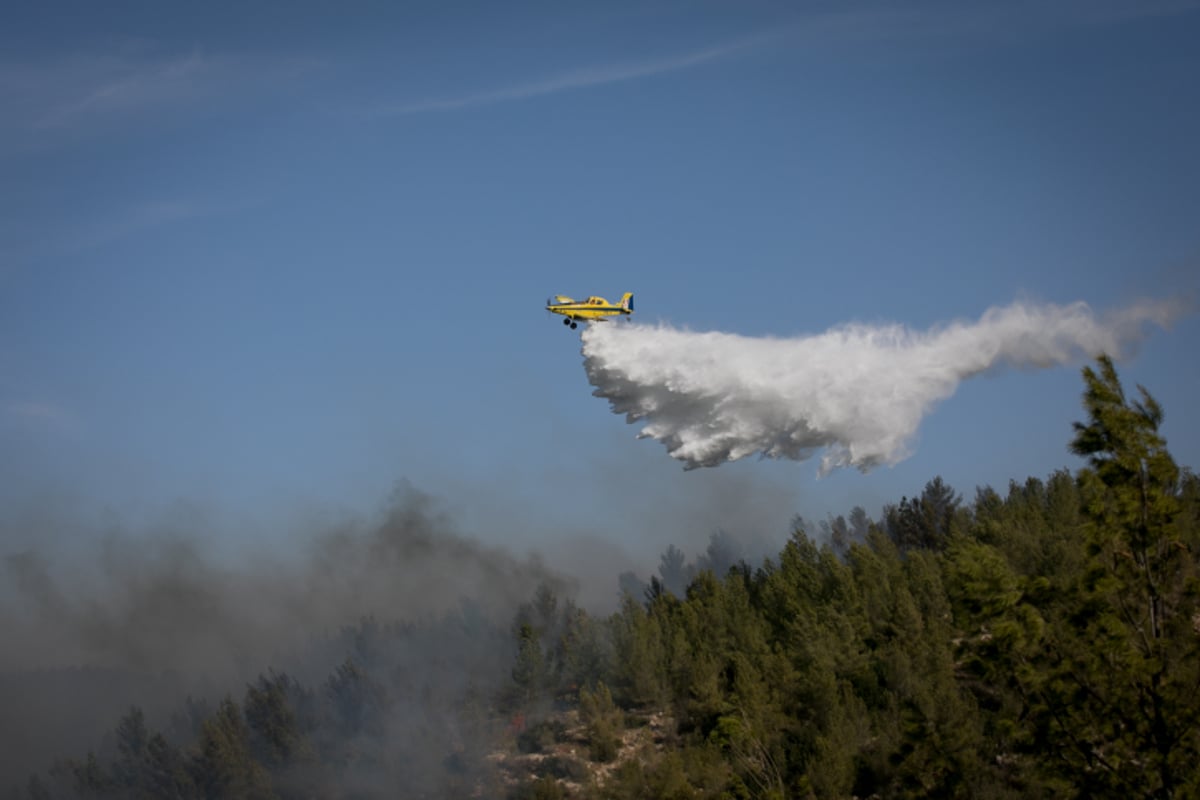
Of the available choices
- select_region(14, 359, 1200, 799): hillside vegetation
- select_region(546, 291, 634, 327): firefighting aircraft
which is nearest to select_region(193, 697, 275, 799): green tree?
select_region(14, 359, 1200, 799): hillside vegetation

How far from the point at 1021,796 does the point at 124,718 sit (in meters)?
116

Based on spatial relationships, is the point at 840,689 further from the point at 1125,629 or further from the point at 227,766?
the point at 227,766

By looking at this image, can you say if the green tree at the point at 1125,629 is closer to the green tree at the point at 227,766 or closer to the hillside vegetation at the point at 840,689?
the hillside vegetation at the point at 840,689

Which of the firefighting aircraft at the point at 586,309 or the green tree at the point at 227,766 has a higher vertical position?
the firefighting aircraft at the point at 586,309

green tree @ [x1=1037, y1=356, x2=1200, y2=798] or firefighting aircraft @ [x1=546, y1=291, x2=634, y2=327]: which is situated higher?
firefighting aircraft @ [x1=546, y1=291, x2=634, y2=327]

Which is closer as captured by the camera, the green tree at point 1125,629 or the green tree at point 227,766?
the green tree at point 1125,629

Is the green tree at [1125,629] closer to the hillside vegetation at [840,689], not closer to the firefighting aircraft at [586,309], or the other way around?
the hillside vegetation at [840,689]

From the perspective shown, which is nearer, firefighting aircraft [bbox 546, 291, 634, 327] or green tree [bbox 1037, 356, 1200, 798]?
green tree [bbox 1037, 356, 1200, 798]

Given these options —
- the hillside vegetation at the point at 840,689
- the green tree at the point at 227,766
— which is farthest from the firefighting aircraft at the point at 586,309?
the green tree at the point at 227,766

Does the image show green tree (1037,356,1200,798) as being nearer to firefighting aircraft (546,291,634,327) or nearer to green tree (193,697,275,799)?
firefighting aircraft (546,291,634,327)

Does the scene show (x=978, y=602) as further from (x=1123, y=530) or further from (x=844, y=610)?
(x=844, y=610)

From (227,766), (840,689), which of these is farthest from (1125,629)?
(227,766)

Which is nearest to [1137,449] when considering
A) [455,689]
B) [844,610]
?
[844,610]

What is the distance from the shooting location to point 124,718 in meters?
135
